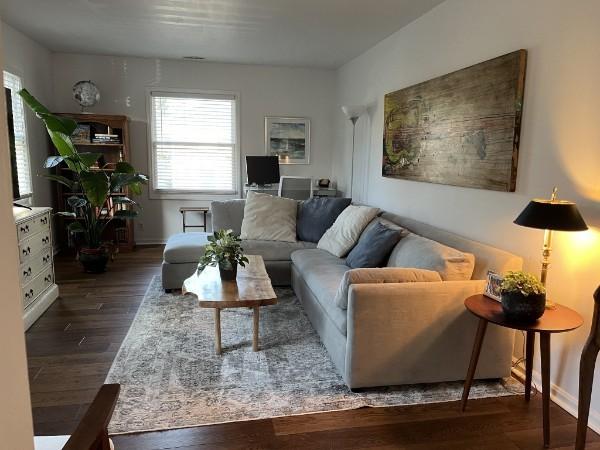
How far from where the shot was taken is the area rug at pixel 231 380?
2.33 metres

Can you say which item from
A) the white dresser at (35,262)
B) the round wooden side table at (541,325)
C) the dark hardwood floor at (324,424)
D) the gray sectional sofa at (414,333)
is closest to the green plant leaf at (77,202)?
the white dresser at (35,262)

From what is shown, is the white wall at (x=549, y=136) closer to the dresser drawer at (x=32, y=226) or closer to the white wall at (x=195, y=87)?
the white wall at (x=195, y=87)

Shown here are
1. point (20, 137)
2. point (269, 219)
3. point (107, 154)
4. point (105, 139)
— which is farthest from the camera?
point (107, 154)

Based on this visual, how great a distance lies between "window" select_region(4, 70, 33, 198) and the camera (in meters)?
4.73

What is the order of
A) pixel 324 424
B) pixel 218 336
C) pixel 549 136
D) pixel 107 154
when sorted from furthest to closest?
1. pixel 107 154
2. pixel 218 336
3. pixel 549 136
4. pixel 324 424

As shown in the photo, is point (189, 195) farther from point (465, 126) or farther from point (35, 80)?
point (465, 126)

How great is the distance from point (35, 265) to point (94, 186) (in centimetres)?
118

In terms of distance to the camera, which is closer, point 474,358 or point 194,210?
point 474,358

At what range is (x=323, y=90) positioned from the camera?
6.64m

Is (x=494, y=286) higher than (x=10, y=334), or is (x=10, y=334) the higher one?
(x=10, y=334)

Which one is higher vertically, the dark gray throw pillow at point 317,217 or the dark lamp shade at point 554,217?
the dark lamp shade at point 554,217

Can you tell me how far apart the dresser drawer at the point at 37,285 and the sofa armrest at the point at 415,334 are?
2.57 meters

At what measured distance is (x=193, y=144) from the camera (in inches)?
254

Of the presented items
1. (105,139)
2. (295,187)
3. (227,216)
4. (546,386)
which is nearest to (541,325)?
(546,386)
